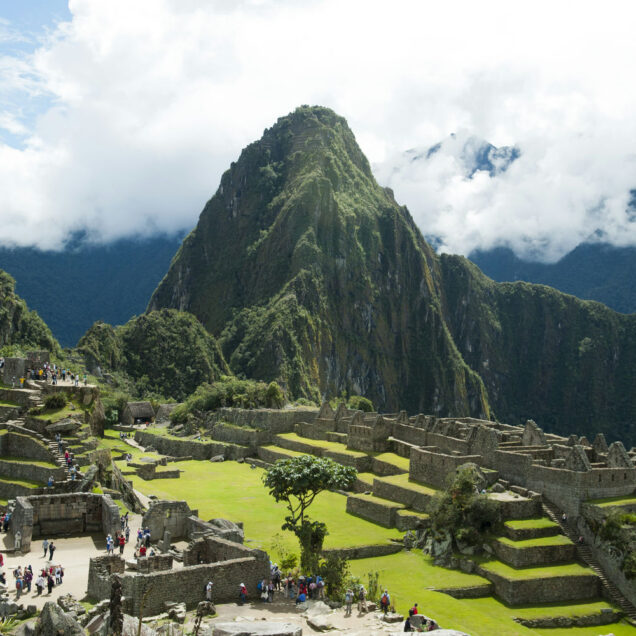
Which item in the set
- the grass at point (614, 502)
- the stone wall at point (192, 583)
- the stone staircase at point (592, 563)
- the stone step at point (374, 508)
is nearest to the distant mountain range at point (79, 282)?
the stone step at point (374, 508)

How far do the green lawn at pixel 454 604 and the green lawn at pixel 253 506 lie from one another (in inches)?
99.8

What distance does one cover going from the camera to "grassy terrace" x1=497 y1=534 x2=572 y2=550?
3206cm

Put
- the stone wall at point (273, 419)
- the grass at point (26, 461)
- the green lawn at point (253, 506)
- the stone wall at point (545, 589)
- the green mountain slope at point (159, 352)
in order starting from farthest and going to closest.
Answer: the green mountain slope at point (159, 352) → the stone wall at point (273, 419) → the green lawn at point (253, 506) → the stone wall at point (545, 589) → the grass at point (26, 461)

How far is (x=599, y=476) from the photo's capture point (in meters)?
34.5

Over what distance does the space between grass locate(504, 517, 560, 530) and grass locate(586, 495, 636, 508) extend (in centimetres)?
199

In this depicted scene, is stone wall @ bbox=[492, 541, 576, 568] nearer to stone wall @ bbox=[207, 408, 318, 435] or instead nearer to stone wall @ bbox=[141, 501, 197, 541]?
stone wall @ bbox=[141, 501, 197, 541]

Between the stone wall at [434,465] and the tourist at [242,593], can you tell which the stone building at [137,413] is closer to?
the stone wall at [434,465]

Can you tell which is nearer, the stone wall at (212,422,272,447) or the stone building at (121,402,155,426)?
the stone wall at (212,422,272,447)

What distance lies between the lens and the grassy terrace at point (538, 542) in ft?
105

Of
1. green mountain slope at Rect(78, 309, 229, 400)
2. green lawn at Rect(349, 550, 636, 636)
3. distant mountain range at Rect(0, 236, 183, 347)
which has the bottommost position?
green lawn at Rect(349, 550, 636, 636)

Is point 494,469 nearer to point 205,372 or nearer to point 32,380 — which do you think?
point 32,380

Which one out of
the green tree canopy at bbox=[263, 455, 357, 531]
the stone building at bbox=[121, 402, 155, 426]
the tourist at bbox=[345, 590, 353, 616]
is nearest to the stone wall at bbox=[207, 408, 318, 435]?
the stone building at bbox=[121, 402, 155, 426]

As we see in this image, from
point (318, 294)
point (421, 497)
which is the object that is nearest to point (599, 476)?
point (421, 497)

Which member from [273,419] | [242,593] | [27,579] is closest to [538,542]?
[242,593]
